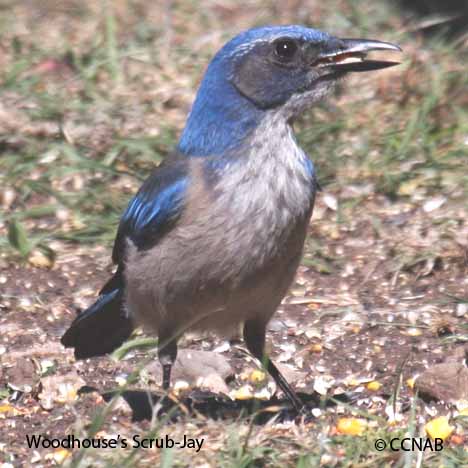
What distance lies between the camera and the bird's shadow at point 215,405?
195 inches

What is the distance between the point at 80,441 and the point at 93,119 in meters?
3.39

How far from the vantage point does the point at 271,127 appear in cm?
515

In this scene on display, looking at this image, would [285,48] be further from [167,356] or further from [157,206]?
[167,356]

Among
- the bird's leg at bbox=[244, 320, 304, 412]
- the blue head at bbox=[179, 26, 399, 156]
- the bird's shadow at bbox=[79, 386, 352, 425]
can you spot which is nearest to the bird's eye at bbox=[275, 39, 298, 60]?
the blue head at bbox=[179, 26, 399, 156]

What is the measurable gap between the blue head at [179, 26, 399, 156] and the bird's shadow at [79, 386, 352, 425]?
102 centimetres

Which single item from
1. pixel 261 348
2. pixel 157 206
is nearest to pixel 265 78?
pixel 157 206

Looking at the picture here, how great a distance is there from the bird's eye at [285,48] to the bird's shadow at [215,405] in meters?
1.42

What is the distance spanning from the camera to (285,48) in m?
5.27

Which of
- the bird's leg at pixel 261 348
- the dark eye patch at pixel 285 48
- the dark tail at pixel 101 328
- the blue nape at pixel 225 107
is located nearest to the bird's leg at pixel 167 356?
the bird's leg at pixel 261 348

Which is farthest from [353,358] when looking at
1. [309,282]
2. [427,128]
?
[427,128]

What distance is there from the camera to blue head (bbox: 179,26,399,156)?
520 centimetres

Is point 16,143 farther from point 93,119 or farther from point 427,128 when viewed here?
point 427,128

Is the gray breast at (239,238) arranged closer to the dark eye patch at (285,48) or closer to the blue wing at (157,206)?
the blue wing at (157,206)

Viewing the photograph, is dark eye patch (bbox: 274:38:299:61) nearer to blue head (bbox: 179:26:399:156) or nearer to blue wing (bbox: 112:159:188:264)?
blue head (bbox: 179:26:399:156)
